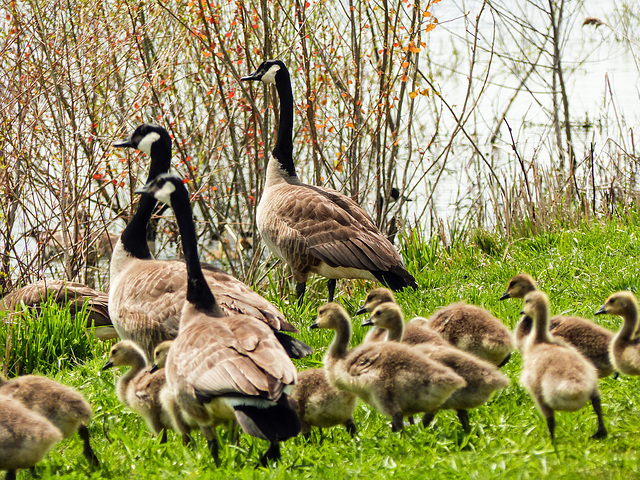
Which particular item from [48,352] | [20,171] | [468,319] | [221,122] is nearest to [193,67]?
[221,122]

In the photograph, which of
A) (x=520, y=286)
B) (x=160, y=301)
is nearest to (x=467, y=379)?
(x=520, y=286)

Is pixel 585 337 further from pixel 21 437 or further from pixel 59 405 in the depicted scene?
pixel 21 437

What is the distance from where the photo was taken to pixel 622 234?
8445 millimetres

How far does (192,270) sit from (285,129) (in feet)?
14.8

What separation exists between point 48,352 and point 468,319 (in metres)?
3.57

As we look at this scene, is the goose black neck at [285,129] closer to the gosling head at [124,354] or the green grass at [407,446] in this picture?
the green grass at [407,446]

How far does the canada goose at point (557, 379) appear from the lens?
3.82 metres

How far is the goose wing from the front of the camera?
377 centimetres

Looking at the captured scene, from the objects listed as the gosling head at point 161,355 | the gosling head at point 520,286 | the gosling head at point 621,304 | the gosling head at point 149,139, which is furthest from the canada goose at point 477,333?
the gosling head at point 149,139

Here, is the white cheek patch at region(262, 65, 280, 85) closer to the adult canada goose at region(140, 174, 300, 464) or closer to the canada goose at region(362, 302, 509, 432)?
the adult canada goose at region(140, 174, 300, 464)

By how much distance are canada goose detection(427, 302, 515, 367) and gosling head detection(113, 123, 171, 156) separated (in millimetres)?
3092

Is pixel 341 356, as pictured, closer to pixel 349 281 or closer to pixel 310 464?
pixel 310 464

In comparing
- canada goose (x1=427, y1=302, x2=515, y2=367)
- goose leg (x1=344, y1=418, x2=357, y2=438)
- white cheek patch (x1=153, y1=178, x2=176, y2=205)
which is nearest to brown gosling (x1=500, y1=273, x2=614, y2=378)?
canada goose (x1=427, y1=302, x2=515, y2=367)

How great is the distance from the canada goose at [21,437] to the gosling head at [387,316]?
6.46 ft
